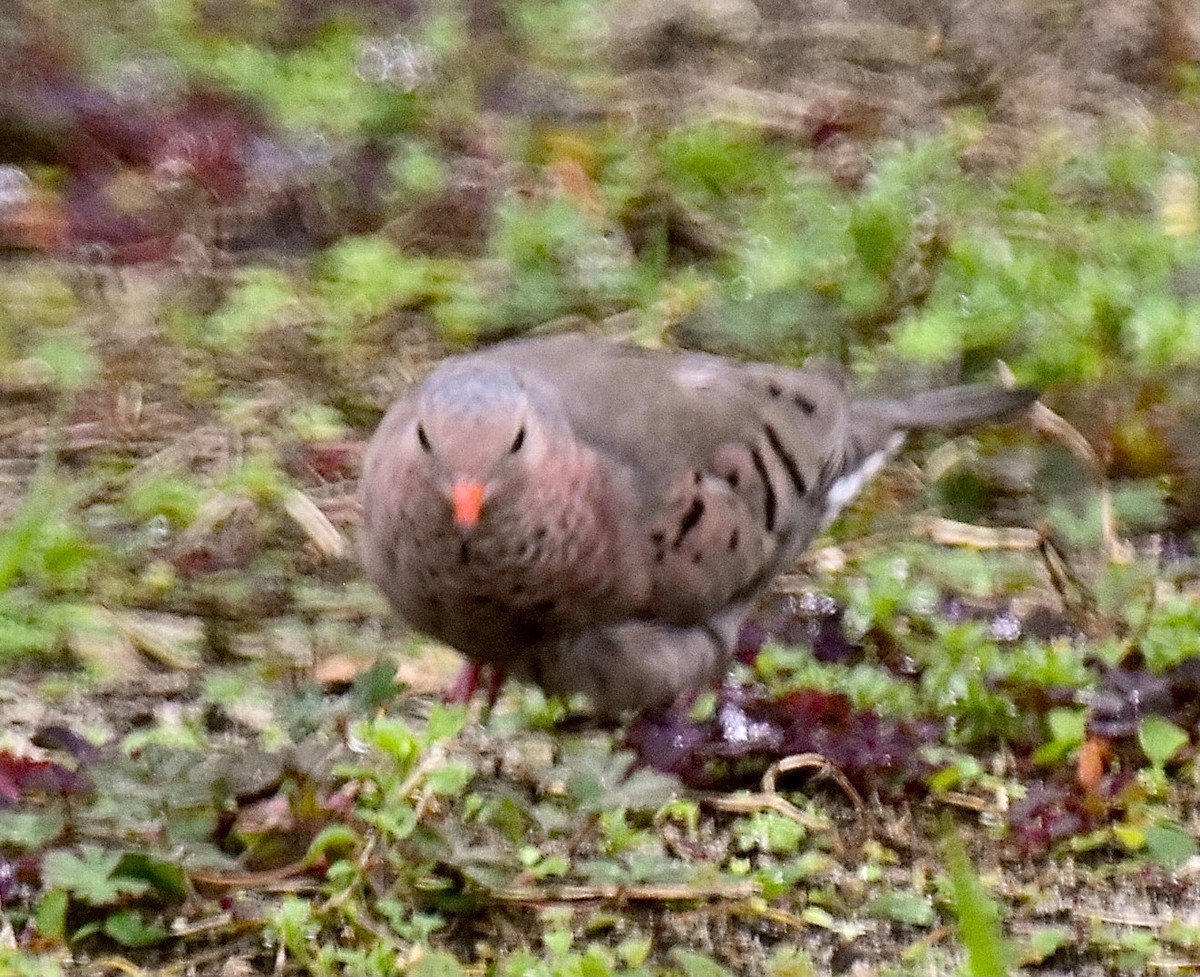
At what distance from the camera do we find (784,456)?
12.0 ft

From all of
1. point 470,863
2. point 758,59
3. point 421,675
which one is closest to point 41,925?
point 470,863

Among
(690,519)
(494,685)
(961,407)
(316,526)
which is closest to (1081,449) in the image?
(961,407)

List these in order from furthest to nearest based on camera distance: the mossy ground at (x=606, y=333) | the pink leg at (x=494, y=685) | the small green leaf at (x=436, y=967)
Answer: the pink leg at (x=494, y=685)
the mossy ground at (x=606, y=333)
the small green leaf at (x=436, y=967)

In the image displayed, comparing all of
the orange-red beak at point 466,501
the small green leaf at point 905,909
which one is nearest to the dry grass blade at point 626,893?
the small green leaf at point 905,909

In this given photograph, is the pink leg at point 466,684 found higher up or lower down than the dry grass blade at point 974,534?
higher up

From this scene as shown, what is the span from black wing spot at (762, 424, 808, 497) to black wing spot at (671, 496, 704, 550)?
1.09ft

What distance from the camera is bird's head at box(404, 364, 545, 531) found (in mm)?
2848

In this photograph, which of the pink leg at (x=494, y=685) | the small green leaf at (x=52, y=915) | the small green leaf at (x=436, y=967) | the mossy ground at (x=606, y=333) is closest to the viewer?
the small green leaf at (x=436, y=967)

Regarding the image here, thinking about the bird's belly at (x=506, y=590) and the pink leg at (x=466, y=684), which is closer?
the bird's belly at (x=506, y=590)

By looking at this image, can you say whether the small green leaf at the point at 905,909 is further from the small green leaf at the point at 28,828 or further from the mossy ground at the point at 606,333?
the small green leaf at the point at 28,828

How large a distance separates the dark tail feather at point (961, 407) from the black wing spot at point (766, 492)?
2.25ft

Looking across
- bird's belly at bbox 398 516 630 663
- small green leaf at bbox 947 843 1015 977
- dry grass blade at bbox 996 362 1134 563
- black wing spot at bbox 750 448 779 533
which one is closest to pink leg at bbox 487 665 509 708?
bird's belly at bbox 398 516 630 663

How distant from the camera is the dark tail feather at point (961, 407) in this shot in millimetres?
4105

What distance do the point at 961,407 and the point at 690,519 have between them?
108cm
